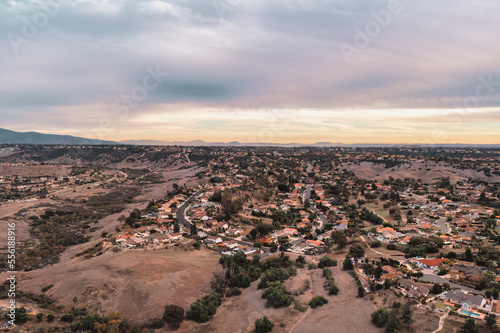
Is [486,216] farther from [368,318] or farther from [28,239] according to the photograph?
[28,239]

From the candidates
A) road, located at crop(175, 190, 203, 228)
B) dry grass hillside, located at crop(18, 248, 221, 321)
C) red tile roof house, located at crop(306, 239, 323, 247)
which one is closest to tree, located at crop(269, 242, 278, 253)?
red tile roof house, located at crop(306, 239, 323, 247)

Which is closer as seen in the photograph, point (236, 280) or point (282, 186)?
point (236, 280)

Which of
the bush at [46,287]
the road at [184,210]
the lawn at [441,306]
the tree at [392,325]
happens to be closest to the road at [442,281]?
the lawn at [441,306]

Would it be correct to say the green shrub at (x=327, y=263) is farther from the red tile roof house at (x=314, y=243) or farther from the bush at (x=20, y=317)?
the bush at (x=20, y=317)

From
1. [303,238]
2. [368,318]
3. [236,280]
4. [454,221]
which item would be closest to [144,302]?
[236,280]

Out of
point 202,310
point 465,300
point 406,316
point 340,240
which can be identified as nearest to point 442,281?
point 465,300

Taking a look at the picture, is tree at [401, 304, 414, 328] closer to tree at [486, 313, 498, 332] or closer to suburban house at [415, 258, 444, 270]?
tree at [486, 313, 498, 332]
